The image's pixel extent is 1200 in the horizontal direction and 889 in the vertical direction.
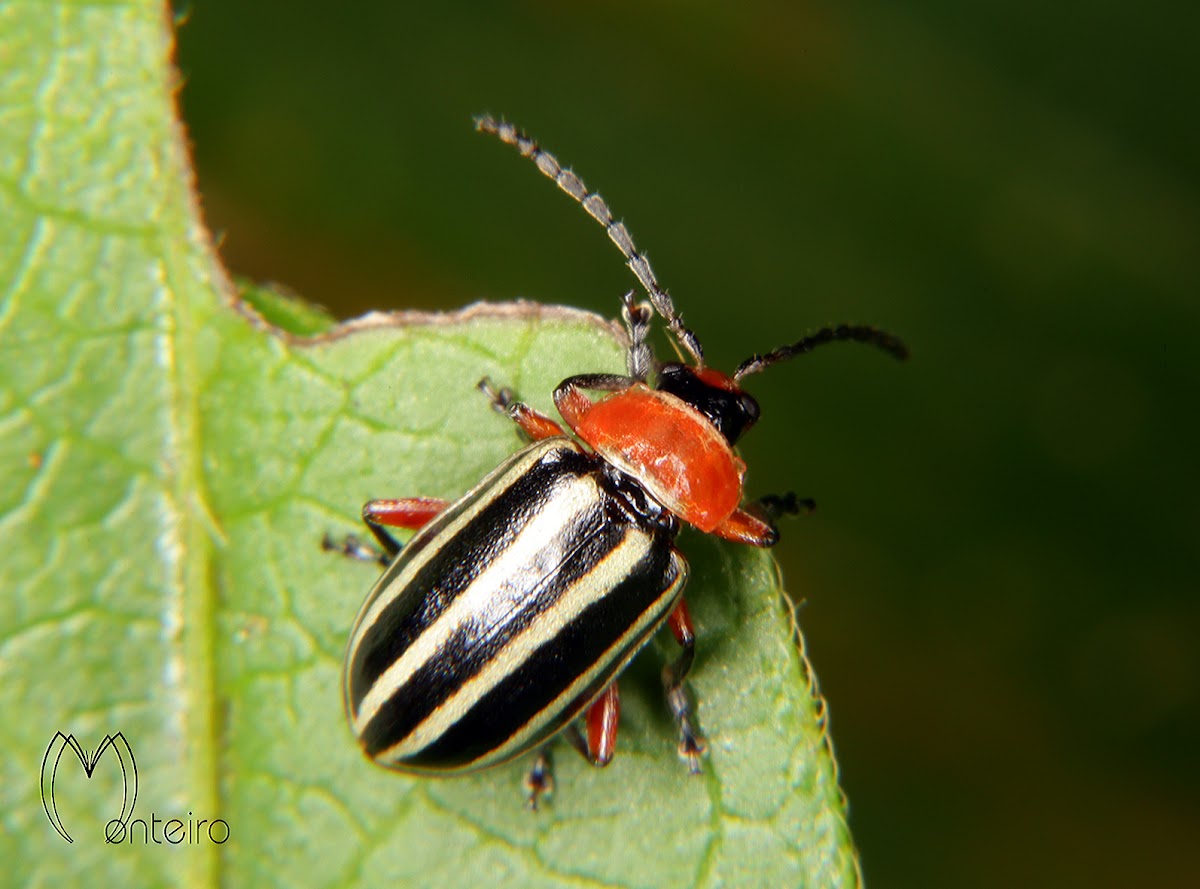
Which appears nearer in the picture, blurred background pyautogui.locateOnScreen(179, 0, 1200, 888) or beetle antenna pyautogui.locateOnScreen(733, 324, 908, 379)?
beetle antenna pyautogui.locateOnScreen(733, 324, 908, 379)

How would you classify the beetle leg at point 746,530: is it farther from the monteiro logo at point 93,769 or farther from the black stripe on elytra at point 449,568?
the monteiro logo at point 93,769

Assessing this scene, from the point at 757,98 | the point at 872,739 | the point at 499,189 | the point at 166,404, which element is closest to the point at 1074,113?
the point at 757,98

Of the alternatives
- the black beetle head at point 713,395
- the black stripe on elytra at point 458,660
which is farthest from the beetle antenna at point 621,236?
the black stripe on elytra at point 458,660

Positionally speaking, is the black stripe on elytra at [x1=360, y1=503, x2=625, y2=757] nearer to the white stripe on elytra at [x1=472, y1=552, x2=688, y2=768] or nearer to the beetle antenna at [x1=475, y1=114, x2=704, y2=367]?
the white stripe on elytra at [x1=472, y1=552, x2=688, y2=768]

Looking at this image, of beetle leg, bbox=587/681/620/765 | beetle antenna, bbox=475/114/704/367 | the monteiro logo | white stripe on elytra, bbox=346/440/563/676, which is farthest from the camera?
beetle antenna, bbox=475/114/704/367

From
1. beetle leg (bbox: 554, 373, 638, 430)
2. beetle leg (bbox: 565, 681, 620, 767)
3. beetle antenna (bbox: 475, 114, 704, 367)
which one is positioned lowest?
beetle leg (bbox: 565, 681, 620, 767)

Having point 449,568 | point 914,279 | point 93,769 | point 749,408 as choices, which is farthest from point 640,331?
point 93,769

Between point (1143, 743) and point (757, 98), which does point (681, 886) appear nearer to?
point (1143, 743)

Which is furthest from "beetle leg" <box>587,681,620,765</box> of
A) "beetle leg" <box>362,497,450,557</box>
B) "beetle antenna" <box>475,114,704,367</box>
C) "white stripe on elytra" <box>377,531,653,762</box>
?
"beetle antenna" <box>475,114,704,367</box>
